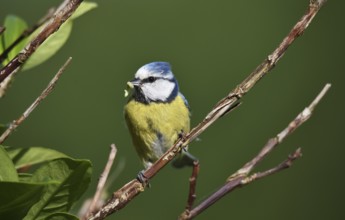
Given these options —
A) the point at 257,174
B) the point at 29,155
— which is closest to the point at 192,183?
the point at 257,174

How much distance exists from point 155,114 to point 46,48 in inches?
39.9

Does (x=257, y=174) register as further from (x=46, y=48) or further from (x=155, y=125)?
(x=155, y=125)

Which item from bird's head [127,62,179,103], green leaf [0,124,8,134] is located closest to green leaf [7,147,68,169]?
green leaf [0,124,8,134]

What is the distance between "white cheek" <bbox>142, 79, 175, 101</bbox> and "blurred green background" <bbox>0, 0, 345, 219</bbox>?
1275 mm

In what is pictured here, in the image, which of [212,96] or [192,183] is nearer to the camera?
[192,183]

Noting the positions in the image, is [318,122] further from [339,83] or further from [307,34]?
[307,34]

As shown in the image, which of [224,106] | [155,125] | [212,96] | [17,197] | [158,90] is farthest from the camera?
[212,96]

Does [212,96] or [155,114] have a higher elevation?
[155,114]

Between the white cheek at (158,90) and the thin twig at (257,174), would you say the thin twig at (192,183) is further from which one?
the white cheek at (158,90)

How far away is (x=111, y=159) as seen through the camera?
889mm

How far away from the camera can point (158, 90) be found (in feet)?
6.95

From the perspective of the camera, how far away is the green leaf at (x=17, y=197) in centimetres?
65

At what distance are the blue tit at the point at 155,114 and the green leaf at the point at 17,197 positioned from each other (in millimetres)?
1258

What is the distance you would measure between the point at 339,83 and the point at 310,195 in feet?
2.64
